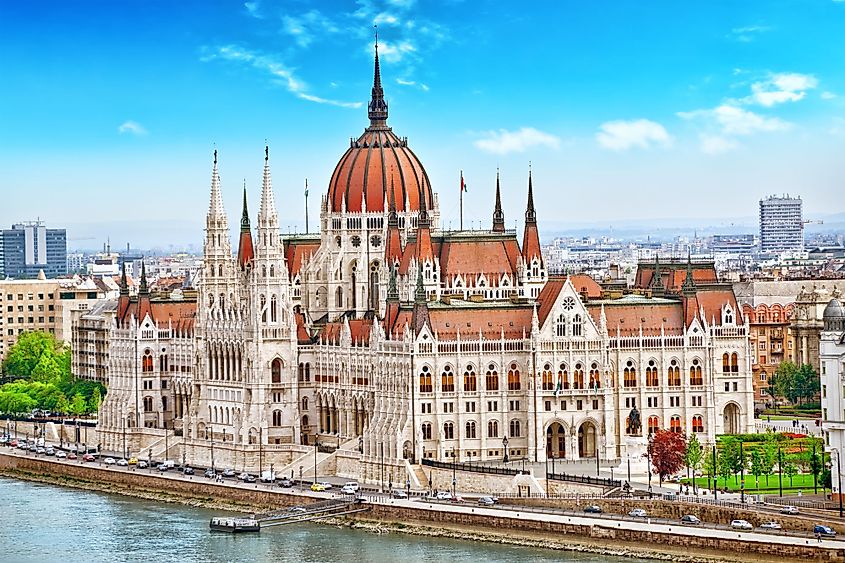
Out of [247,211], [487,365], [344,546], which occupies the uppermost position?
[247,211]

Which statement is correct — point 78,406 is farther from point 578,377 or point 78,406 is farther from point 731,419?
point 731,419

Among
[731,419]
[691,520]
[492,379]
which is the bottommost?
[691,520]

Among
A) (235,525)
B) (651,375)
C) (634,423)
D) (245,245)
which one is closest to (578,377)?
(634,423)

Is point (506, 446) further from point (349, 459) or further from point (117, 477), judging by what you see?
point (117, 477)

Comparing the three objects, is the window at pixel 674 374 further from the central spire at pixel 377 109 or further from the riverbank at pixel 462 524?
the central spire at pixel 377 109

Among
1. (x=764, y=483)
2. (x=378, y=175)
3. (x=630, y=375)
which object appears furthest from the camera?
(x=378, y=175)

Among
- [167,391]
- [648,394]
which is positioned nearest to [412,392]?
[648,394]
